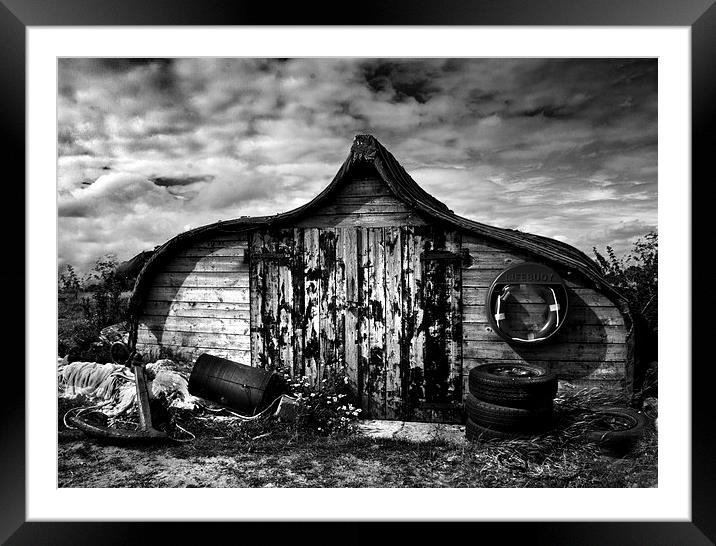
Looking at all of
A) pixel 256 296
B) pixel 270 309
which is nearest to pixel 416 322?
pixel 270 309

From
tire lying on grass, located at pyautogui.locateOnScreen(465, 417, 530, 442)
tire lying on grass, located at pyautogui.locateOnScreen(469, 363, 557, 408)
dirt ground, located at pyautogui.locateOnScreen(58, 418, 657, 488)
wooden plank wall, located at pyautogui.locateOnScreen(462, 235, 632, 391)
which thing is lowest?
dirt ground, located at pyautogui.locateOnScreen(58, 418, 657, 488)

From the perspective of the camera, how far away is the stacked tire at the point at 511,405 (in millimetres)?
5383

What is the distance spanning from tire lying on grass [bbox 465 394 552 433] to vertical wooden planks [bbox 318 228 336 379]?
2128 mm

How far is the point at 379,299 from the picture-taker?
6.47m

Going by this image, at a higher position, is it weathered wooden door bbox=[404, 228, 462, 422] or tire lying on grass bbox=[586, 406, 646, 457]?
weathered wooden door bbox=[404, 228, 462, 422]

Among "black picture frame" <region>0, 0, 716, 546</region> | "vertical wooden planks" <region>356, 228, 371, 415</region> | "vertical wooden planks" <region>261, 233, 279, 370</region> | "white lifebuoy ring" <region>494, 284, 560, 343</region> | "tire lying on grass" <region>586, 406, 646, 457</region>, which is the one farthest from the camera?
"vertical wooden planks" <region>261, 233, 279, 370</region>

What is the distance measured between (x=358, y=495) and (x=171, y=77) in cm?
571

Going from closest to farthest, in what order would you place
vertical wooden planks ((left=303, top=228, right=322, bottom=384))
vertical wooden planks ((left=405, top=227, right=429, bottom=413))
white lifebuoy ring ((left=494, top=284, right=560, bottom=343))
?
white lifebuoy ring ((left=494, top=284, right=560, bottom=343)), vertical wooden planks ((left=405, top=227, right=429, bottom=413)), vertical wooden planks ((left=303, top=228, right=322, bottom=384))

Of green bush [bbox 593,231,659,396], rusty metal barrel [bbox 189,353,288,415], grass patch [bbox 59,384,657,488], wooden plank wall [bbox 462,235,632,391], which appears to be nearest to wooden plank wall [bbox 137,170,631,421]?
wooden plank wall [bbox 462,235,632,391]

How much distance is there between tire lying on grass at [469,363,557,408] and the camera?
5383mm

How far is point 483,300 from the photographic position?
6.24 m

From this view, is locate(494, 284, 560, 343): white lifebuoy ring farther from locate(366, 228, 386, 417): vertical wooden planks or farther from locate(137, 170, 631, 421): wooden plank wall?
locate(366, 228, 386, 417): vertical wooden planks
